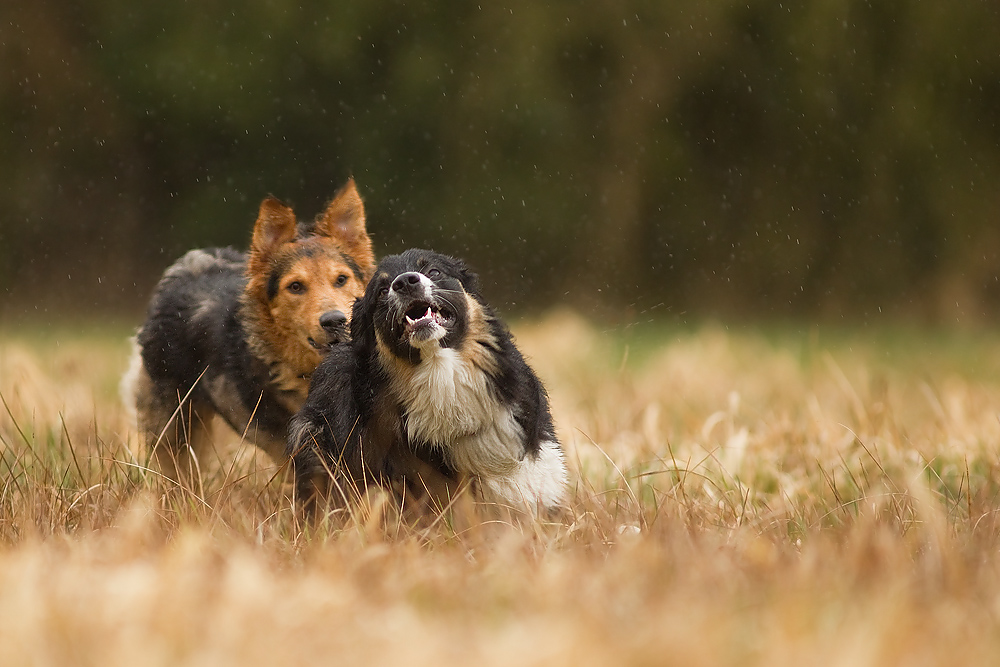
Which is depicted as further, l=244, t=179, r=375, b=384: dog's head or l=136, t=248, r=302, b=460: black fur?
l=136, t=248, r=302, b=460: black fur

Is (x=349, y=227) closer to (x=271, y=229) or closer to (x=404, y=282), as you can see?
(x=271, y=229)

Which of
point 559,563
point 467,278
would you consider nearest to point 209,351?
point 467,278

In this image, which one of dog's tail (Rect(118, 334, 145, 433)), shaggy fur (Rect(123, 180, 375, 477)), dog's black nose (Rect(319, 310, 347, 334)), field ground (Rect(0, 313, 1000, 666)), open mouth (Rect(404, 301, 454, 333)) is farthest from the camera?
dog's tail (Rect(118, 334, 145, 433))

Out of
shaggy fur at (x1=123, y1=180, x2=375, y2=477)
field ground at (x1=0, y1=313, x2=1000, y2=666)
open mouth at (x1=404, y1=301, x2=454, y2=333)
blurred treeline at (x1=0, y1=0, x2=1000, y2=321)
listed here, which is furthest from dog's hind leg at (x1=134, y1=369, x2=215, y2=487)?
blurred treeline at (x1=0, y1=0, x2=1000, y2=321)

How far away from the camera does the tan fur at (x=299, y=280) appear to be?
12.7 ft

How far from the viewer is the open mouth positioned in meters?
3.15

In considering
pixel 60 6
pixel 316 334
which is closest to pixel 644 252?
pixel 60 6

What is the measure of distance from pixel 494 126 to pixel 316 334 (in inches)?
358

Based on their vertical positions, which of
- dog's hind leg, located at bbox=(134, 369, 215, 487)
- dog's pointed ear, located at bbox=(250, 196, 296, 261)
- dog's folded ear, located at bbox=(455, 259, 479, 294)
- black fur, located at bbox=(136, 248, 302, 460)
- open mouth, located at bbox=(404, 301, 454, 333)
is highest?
dog's pointed ear, located at bbox=(250, 196, 296, 261)

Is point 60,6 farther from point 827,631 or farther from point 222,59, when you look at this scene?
point 827,631

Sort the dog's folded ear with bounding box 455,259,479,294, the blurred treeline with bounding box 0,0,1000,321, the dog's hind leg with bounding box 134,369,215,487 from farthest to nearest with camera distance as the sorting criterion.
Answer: the blurred treeline with bounding box 0,0,1000,321 → the dog's hind leg with bounding box 134,369,215,487 → the dog's folded ear with bounding box 455,259,479,294

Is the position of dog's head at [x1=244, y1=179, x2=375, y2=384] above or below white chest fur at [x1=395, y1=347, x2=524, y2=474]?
above

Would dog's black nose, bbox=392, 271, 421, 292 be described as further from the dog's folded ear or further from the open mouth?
the dog's folded ear

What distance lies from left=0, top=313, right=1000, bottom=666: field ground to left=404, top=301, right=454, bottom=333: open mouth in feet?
1.79
